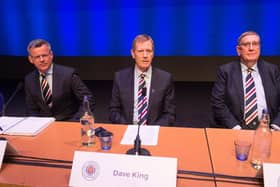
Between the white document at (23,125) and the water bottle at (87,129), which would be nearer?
the water bottle at (87,129)

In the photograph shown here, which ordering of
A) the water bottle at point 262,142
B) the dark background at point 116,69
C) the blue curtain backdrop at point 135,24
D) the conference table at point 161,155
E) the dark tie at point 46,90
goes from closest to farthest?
1. the conference table at point 161,155
2. the water bottle at point 262,142
3. the dark tie at point 46,90
4. the dark background at point 116,69
5. the blue curtain backdrop at point 135,24

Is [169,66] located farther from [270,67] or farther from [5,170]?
[5,170]

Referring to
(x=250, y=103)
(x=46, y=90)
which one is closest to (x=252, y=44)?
(x=250, y=103)

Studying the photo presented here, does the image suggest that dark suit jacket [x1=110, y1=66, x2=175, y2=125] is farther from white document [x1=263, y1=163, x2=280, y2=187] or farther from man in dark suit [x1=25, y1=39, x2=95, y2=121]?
white document [x1=263, y1=163, x2=280, y2=187]

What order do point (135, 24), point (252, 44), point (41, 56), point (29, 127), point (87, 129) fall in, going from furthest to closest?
point (135, 24)
point (41, 56)
point (252, 44)
point (29, 127)
point (87, 129)

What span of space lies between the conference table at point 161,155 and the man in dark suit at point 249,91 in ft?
2.10

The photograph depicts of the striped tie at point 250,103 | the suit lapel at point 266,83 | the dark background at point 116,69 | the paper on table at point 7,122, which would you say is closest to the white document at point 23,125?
the paper on table at point 7,122

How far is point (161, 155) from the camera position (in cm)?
152

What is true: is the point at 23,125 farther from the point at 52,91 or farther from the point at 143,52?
the point at 143,52

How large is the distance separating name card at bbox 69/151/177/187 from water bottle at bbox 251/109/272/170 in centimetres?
50

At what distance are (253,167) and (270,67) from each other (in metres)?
1.28

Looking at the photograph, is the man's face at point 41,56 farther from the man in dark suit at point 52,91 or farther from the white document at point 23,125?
the white document at point 23,125

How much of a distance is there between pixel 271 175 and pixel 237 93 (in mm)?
1306

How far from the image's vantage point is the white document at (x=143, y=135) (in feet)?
5.50
